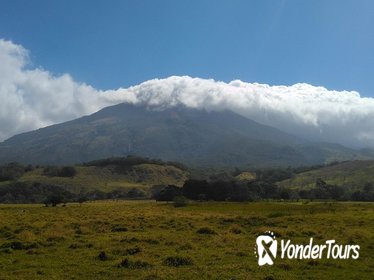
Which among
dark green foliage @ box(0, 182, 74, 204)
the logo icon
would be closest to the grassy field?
the logo icon

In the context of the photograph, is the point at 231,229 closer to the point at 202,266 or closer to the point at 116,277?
the point at 202,266

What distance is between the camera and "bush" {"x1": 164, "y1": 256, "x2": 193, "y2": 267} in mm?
26016

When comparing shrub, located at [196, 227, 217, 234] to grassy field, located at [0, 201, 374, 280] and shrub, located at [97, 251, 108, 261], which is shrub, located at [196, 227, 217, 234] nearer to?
grassy field, located at [0, 201, 374, 280]

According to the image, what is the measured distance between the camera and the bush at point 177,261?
2602 centimetres

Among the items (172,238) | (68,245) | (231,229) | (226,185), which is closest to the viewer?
(68,245)

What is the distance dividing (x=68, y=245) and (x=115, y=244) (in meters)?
3.64

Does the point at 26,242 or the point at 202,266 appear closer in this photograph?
the point at 202,266

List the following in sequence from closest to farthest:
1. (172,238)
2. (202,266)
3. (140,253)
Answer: (202,266) → (140,253) → (172,238)

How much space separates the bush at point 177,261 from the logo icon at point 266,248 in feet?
14.5

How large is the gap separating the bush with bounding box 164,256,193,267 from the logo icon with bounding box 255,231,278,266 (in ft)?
14.5

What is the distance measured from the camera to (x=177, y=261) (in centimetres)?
2622

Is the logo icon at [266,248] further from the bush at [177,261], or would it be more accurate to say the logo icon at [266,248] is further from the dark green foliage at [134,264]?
the dark green foliage at [134,264]

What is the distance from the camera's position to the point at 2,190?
18612cm

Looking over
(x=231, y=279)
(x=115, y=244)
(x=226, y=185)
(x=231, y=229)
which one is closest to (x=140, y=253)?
(x=115, y=244)
